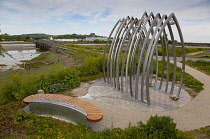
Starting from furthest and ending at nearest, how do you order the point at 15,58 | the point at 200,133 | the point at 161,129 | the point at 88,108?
the point at 15,58 < the point at 88,108 < the point at 200,133 < the point at 161,129

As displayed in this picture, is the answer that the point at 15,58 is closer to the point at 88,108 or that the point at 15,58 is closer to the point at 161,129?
the point at 88,108

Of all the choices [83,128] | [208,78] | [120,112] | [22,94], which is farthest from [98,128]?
[208,78]

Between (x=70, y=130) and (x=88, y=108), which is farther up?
(x=88, y=108)

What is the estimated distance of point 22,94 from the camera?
7926 mm

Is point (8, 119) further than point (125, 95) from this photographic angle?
No

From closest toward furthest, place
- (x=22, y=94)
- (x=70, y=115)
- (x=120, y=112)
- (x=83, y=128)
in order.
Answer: (x=83, y=128), (x=70, y=115), (x=120, y=112), (x=22, y=94)

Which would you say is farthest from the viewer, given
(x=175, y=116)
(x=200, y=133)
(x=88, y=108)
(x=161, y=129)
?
(x=175, y=116)

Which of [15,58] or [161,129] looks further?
[15,58]

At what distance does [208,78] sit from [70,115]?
10794mm

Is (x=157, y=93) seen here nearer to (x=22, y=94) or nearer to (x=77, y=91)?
(x=77, y=91)

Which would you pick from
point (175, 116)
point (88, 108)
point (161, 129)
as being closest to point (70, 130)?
point (88, 108)

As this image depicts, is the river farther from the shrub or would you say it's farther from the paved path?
the shrub

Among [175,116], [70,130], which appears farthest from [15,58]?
[175,116]

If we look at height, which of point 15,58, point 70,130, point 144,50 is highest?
point 144,50
